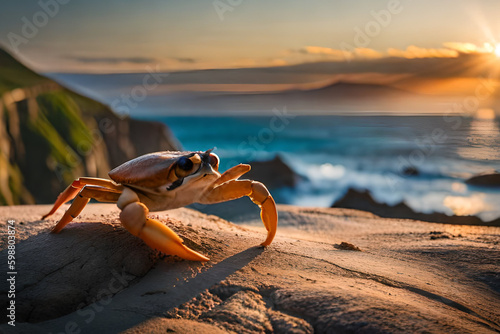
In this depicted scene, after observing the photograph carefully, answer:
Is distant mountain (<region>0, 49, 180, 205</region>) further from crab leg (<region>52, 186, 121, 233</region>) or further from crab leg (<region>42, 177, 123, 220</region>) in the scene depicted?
crab leg (<region>52, 186, 121, 233</region>)

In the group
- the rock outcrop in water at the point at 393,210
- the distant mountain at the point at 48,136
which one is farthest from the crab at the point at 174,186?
the distant mountain at the point at 48,136

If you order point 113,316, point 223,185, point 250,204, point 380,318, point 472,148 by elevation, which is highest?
point 472,148

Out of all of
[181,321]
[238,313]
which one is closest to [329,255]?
[238,313]

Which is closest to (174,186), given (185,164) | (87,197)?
(185,164)

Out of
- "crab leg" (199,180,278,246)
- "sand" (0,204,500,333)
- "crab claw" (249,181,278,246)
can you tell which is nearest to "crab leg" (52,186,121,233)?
"sand" (0,204,500,333)

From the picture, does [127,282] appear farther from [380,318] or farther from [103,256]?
[380,318]

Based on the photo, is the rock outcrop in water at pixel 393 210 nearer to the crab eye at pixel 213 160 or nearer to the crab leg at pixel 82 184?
the crab eye at pixel 213 160
